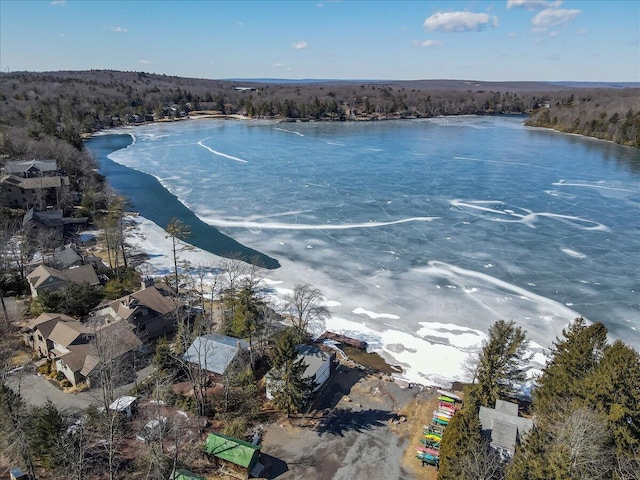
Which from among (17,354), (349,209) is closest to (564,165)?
(349,209)

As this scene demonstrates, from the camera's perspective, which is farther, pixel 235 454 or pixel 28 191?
pixel 28 191

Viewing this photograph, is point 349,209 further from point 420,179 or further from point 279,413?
point 279,413

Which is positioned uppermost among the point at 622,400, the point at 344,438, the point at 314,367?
the point at 622,400

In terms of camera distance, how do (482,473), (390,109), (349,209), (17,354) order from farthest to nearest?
(390,109) < (349,209) < (17,354) < (482,473)

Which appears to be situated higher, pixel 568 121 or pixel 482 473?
pixel 568 121

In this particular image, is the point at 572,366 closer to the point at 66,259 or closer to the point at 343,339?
the point at 343,339

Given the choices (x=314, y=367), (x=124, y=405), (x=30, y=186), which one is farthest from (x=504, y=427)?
(x=30, y=186)
